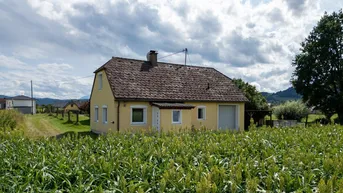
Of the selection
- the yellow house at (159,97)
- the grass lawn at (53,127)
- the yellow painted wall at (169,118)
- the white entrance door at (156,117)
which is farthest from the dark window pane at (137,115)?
the grass lawn at (53,127)

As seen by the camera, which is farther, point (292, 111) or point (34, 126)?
point (292, 111)

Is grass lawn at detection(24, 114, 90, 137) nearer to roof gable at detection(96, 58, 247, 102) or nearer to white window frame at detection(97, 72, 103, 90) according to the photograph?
white window frame at detection(97, 72, 103, 90)

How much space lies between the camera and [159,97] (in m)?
18.1

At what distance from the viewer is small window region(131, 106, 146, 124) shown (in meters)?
17.4

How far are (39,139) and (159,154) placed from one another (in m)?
2.69

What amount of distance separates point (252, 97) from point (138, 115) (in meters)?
12.1

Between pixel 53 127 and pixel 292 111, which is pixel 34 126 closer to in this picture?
pixel 53 127

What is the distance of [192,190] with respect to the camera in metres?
2.40

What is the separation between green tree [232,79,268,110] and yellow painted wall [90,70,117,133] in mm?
12642

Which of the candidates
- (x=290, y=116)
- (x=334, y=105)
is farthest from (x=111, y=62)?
(x=334, y=105)

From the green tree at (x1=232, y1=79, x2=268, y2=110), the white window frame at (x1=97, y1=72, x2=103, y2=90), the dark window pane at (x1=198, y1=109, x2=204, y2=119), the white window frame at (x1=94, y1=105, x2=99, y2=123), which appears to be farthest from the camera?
the green tree at (x1=232, y1=79, x2=268, y2=110)

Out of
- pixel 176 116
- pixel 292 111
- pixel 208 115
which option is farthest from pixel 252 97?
pixel 176 116

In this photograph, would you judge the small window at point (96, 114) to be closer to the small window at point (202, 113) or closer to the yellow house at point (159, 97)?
the yellow house at point (159, 97)

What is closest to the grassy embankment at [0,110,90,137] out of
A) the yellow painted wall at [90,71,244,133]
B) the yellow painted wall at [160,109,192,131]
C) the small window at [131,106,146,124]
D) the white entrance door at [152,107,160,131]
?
the yellow painted wall at [90,71,244,133]
